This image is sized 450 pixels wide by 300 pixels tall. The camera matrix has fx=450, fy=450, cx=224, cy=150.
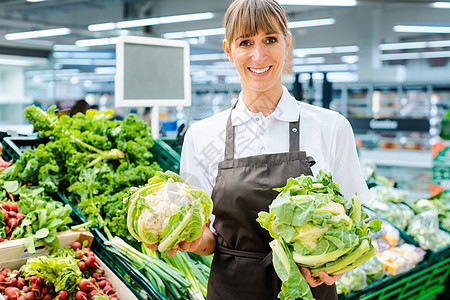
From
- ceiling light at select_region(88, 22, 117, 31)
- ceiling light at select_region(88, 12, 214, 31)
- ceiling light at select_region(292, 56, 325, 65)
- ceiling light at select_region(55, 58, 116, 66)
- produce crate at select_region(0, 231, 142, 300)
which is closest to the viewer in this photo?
produce crate at select_region(0, 231, 142, 300)

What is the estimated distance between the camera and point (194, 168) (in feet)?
5.08

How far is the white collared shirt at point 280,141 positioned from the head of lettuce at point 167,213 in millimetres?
157

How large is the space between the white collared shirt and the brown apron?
4cm

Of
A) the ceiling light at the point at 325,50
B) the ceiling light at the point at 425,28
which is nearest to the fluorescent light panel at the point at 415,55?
the ceiling light at the point at 325,50

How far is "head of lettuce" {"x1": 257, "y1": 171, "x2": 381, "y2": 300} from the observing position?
1173 millimetres

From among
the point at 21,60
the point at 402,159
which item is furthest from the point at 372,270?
the point at 21,60

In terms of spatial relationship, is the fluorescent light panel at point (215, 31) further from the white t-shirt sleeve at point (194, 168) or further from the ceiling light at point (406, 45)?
the white t-shirt sleeve at point (194, 168)

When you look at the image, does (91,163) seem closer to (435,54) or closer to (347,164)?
(347,164)

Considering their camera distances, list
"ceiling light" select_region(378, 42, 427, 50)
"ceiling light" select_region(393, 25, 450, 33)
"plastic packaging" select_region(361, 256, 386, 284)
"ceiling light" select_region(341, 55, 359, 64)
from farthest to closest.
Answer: "ceiling light" select_region(341, 55, 359, 64)
"ceiling light" select_region(378, 42, 427, 50)
"ceiling light" select_region(393, 25, 450, 33)
"plastic packaging" select_region(361, 256, 386, 284)

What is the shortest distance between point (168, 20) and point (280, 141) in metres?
9.67

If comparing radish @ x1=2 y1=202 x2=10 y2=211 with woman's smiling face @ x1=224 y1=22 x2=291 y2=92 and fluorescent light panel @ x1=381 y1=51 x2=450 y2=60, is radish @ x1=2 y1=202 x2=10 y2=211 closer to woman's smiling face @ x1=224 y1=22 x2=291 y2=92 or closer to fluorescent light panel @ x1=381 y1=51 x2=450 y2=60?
woman's smiling face @ x1=224 y1=22 x2=291 y2=92

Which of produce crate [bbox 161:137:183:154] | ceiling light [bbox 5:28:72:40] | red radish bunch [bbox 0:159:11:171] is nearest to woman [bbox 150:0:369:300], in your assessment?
red radish bunch [bbox 0:159:11:171]

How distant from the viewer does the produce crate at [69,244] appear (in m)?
1.87

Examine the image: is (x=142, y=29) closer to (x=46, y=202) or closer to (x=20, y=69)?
(x=20, y=69)
